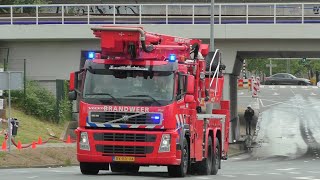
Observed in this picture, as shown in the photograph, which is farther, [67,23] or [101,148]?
[67,23]

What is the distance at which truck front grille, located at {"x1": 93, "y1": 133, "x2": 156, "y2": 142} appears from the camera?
19.2m

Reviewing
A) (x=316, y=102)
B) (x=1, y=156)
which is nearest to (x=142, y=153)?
(x=1, y=156)

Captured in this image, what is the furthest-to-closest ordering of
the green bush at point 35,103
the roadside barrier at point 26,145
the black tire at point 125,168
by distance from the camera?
the green bush at point 35,103
the roadside barrier at point 26,145
the black tire at point 125,168

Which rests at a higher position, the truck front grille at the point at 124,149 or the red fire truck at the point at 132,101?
the red fire truck at the point at 132,101

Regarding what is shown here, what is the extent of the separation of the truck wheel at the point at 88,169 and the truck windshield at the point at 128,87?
2.16 meters

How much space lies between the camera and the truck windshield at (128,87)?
19.1 m

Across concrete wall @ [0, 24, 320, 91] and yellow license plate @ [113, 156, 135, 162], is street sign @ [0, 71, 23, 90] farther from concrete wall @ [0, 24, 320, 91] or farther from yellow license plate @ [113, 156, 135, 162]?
concrete wall @ [0, 24, 320, 91]

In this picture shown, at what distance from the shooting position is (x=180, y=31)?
1630 inches

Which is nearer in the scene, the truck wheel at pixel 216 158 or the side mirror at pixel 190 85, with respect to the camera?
the side mirror at pixel 190 85

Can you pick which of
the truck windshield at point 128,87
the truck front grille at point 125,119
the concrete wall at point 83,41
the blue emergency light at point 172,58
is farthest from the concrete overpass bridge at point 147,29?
the truck front grille at point 125,119

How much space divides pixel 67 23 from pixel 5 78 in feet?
46.0

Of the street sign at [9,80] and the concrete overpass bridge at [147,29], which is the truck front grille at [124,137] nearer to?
the street sign at [9,80]

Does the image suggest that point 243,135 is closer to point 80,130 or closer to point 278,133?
point 278,133

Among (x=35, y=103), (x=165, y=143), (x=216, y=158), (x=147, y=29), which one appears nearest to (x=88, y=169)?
(x=165, y=143)
